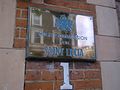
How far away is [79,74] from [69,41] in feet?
0.85

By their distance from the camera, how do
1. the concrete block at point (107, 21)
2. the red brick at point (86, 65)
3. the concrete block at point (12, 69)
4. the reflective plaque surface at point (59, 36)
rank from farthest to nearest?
the concrete block at point (107, 21), the red brick at point (86, 65), the reflective plaque surface at point (59, 36), the concrete block at point (12, 69)

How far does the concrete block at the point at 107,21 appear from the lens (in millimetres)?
1509

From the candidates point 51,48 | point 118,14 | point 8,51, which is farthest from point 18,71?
point 118,14

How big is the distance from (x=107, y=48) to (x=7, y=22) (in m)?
0.82

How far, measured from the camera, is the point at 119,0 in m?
1.64

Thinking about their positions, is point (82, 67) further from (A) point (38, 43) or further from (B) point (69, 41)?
(A) point (38, 43)

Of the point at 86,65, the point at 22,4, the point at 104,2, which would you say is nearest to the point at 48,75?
the point at 86,65

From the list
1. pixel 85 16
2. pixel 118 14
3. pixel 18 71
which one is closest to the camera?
pixel 18 71

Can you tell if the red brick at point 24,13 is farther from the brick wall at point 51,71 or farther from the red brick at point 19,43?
the red brick at point 19,43

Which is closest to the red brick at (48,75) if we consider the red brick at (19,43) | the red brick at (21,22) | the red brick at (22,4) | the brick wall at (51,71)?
the brick wall at (51,71)

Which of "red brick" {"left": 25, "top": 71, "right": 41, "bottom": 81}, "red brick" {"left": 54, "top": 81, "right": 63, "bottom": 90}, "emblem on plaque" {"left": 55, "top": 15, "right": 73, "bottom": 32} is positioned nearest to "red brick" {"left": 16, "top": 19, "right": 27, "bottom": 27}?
"emblem on plaque" {"left": 55, "top": 15, "right": 73, "bottom": 32}

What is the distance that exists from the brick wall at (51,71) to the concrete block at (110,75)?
4 centimetres

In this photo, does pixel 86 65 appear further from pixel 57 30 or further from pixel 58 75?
pixel 57 30

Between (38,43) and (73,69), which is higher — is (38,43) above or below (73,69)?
above
